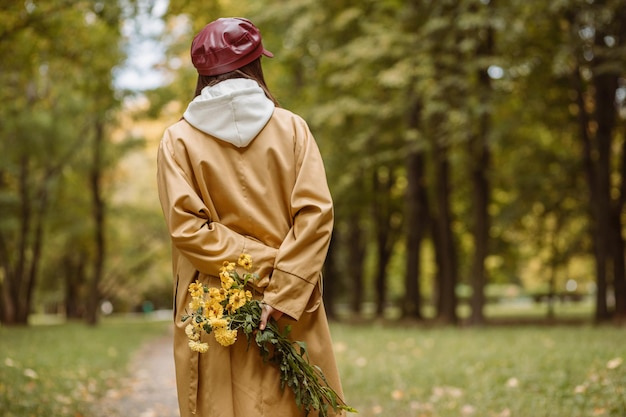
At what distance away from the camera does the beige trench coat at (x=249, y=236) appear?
124 inches

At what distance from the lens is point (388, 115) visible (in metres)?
18.5

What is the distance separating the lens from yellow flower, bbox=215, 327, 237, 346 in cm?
303

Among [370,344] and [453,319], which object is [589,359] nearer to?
[370,344]

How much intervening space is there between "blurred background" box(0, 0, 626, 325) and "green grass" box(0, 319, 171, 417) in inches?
189

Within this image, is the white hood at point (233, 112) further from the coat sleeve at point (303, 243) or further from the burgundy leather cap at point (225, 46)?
the coat sleeve at point (303, 243)

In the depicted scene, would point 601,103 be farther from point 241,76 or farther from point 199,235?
point 199,235

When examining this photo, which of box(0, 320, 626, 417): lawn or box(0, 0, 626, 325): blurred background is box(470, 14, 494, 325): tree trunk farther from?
box(0, 320, 626, 417): lawn

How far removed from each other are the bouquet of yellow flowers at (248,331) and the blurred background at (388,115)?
27.0ft

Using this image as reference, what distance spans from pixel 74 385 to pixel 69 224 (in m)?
18.2

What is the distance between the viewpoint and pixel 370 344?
41.4 ft

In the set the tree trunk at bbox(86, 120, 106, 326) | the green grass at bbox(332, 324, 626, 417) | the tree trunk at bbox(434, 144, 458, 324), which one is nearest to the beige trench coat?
the green grass at bbox(332, 324, 626, 417)

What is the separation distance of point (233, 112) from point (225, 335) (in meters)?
0.97

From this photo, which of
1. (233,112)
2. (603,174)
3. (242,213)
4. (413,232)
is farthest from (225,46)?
(413,232)

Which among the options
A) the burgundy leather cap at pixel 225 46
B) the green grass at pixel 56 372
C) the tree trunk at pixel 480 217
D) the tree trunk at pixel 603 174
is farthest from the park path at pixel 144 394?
the tree trunk at pixel 603 174
